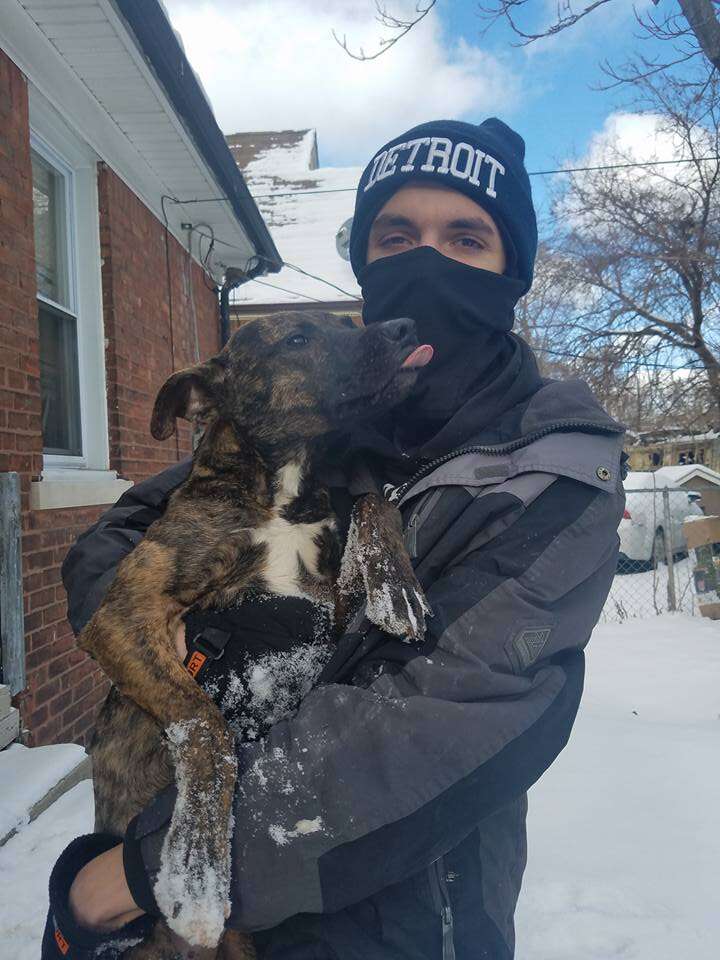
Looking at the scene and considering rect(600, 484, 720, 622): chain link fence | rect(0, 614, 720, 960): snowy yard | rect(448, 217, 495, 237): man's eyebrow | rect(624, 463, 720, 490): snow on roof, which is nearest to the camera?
rect(448, 217, 495, 237): man's eyebrow

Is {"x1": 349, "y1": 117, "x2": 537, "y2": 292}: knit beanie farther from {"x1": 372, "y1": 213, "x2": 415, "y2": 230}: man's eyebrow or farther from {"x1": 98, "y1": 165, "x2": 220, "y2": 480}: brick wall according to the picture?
{"x1": 98, "y1": 165, "x2": 220, "y2": 480}: brick wall

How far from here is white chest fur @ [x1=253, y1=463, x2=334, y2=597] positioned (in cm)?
193

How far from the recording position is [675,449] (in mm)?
19734

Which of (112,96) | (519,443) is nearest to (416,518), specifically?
(519,443)

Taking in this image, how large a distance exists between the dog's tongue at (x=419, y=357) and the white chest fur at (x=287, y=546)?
1.87 feet

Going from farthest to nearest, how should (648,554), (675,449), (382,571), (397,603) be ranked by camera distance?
(675,449), (648,554), (382,571), (397,603)

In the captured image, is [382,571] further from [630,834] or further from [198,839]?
[630,834]

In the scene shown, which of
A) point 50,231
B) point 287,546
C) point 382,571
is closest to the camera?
point 382,571

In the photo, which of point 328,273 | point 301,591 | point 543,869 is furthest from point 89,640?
point 328,273

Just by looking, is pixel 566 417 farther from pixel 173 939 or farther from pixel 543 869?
pixel 543 869

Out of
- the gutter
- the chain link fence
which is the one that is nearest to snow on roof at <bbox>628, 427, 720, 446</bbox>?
the chain link fence

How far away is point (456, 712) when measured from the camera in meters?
1.13

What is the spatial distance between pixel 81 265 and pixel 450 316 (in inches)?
177

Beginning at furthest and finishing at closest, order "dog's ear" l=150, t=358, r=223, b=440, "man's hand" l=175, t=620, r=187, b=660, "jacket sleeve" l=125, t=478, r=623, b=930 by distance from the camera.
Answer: "dog's ear" l=150, t=358, r=223, b=440 < "man's hand" l=175, t=620, r=187, b=660 < "jacket sleeve" l=125, t=478, r=623, b=930
